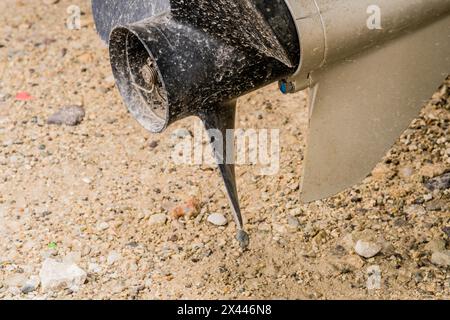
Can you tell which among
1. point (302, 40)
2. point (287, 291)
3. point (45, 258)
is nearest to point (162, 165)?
point (45, 258)

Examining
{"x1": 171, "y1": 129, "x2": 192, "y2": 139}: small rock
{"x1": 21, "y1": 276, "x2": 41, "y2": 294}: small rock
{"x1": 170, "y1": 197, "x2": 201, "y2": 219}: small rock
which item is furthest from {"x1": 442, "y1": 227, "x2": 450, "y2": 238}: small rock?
{"x1": 21, "y1": 276, "x2": 41, "y2": 294}: small rock

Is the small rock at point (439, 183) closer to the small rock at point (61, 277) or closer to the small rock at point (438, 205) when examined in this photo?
the small rock at point (438, 205)

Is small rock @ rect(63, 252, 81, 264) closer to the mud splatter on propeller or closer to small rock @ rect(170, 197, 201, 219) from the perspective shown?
small rock @ rect(170, 197, 201, 219)

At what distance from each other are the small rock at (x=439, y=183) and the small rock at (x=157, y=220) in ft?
3.27

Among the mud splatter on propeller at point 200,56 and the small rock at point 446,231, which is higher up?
the mud splatter on propeller at point 200,56

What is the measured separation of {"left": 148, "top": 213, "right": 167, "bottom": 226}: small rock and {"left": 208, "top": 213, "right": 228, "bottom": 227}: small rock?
169mm

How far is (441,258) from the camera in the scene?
246 cm

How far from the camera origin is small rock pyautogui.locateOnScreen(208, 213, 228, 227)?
8.76ft

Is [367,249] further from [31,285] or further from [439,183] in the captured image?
[31,285]

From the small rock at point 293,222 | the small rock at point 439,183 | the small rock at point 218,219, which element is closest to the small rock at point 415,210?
the small rock at point 439,183

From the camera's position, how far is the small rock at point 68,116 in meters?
3.17

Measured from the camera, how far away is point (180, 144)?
120 inches

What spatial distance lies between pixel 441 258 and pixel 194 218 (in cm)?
89


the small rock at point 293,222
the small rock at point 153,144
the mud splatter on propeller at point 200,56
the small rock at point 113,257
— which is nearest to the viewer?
the mud splatter on propeller at point 200,56
